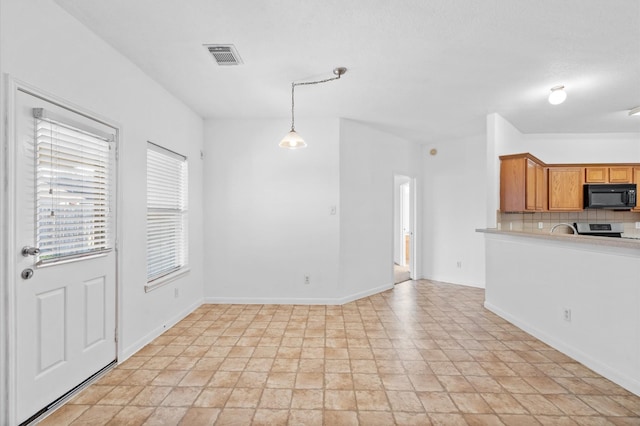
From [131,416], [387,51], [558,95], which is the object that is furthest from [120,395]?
[558,95]

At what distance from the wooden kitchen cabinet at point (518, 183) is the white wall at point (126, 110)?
14.0ft

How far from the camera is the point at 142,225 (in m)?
3.09

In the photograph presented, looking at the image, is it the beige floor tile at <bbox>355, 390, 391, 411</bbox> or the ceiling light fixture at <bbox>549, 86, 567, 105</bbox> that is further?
the ceiling light fixture at <bbox>549, 86, 567, 105</bbox>

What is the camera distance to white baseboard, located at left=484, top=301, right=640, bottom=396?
2281mm

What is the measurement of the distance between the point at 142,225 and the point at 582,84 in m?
4.87

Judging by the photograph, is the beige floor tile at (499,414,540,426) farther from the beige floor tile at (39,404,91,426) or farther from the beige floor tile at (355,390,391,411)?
the beige floor tile at (39,404,91,426)

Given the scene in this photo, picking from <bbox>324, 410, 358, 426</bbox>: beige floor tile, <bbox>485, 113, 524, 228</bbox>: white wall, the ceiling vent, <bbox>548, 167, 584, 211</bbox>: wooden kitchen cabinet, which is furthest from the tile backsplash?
the ceiling vent

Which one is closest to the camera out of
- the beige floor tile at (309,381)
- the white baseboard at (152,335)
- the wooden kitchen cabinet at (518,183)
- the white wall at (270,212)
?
the beige floor tile at (309,381)

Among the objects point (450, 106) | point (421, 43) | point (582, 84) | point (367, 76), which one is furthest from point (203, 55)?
point (582, 84)

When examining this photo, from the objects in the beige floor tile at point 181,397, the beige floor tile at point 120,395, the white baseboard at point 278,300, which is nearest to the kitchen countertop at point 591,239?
the white baseboard at point 278,300

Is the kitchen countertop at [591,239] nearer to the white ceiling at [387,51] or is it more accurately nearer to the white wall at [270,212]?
the white ceiling at [387,51]

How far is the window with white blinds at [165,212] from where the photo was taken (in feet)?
10.8

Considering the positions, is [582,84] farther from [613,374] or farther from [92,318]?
[92,318]

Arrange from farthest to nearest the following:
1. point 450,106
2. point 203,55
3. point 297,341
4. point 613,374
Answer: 1. point 450,106
2. point 297,341
3. point 203,55
4. point 613,374
